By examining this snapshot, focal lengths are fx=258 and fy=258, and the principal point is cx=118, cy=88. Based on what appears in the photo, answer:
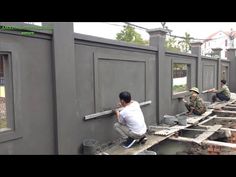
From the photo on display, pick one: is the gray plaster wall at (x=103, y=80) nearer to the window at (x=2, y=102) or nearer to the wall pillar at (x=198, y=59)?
the window at (x=2, y=102)

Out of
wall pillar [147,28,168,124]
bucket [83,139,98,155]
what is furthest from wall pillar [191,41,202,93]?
bucket [83,139,98,155]

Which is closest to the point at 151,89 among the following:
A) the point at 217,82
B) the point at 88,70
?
the point at 88,70

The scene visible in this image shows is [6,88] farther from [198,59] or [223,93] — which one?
[223,93]

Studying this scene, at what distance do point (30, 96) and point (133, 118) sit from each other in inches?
81.3

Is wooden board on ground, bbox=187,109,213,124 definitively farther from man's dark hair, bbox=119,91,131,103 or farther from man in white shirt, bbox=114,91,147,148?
man's dark hair, bbox=119,91,131,103

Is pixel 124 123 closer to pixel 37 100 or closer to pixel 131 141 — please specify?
pixel 131 141

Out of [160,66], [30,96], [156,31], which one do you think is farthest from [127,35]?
[30,96]

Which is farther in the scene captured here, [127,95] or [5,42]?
[127,95]

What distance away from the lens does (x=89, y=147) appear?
491cm

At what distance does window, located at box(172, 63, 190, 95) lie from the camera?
416 inches

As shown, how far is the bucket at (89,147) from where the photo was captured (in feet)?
16.1

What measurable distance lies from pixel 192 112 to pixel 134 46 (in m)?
3.46

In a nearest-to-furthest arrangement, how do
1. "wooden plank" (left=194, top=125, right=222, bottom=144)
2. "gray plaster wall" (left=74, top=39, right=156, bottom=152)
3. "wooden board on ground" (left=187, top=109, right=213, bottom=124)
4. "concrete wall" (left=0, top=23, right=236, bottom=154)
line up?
1. "concrete wall" (left=0, top=23, right=236, bottom=154)
2. "gray plaster wall" (left=74, top=39, right=156, bottom=152)
3. "wooden plank" (left=194, top=125, right=222, bottom=144)
4. "wooden board on ground" (left=187, top=109, right=213, bottom=124)

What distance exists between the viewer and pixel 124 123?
209 inches
